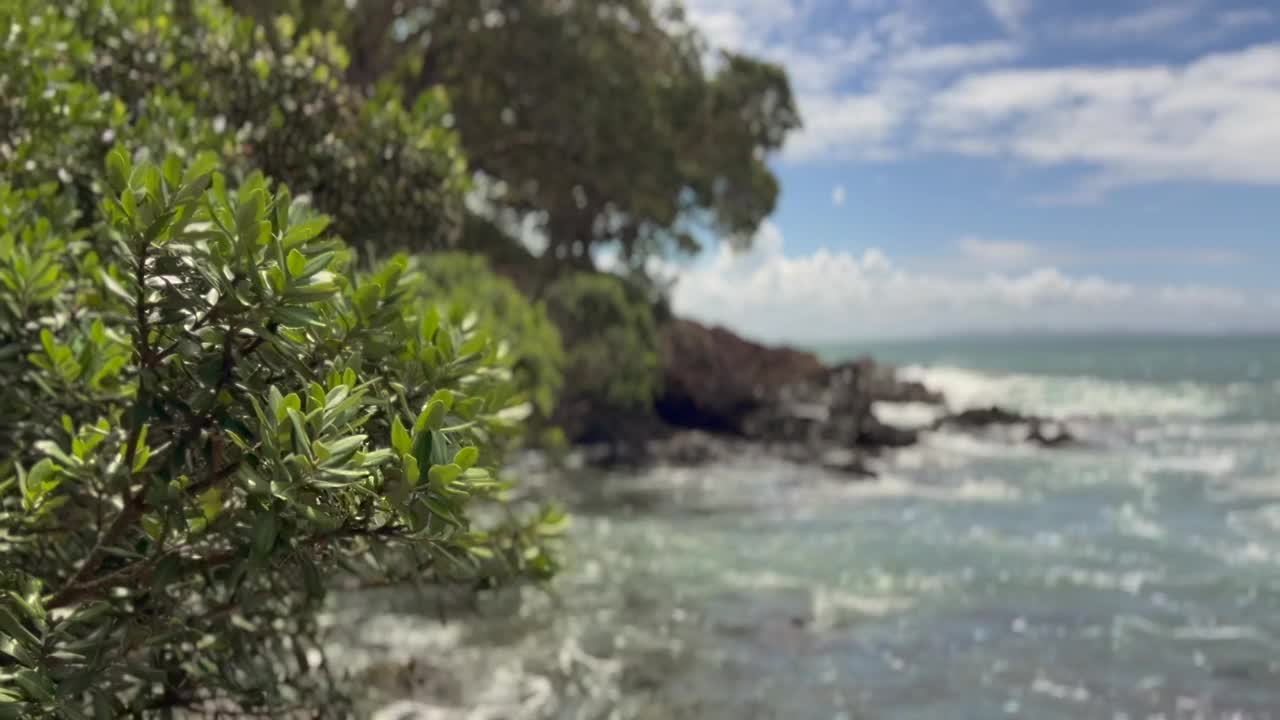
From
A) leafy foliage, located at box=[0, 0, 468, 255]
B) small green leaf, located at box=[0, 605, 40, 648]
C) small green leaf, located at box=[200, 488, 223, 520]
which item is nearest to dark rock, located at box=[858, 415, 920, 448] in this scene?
leafy foliage, located at box=[0, 0, 468, 255]

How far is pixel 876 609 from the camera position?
14445 millimetres

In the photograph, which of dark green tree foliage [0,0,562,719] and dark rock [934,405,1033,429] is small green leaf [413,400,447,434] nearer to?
dark green tree foliage [0,0,562,719]

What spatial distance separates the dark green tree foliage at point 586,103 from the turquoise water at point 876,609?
9.86 metres

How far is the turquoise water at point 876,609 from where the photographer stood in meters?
10.7

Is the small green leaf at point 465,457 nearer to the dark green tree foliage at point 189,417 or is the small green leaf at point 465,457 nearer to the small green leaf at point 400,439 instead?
the dark green tree foliage at point 189,417

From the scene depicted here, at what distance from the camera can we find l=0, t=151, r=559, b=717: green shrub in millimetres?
3211

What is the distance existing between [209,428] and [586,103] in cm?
2455

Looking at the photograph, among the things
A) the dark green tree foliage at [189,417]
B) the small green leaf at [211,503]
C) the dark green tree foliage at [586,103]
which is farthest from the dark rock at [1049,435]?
the small green leaf at [211,503]

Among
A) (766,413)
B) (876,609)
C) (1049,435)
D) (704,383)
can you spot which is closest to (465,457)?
(876,609)

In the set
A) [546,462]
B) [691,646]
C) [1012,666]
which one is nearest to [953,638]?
[1012,666]

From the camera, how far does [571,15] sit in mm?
26578

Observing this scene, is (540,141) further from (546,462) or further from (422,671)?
(422,671)

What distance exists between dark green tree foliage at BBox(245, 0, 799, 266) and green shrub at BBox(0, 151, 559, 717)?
1773 centimetres

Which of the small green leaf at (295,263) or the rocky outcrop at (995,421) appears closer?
the small green leaf at (295,263)
